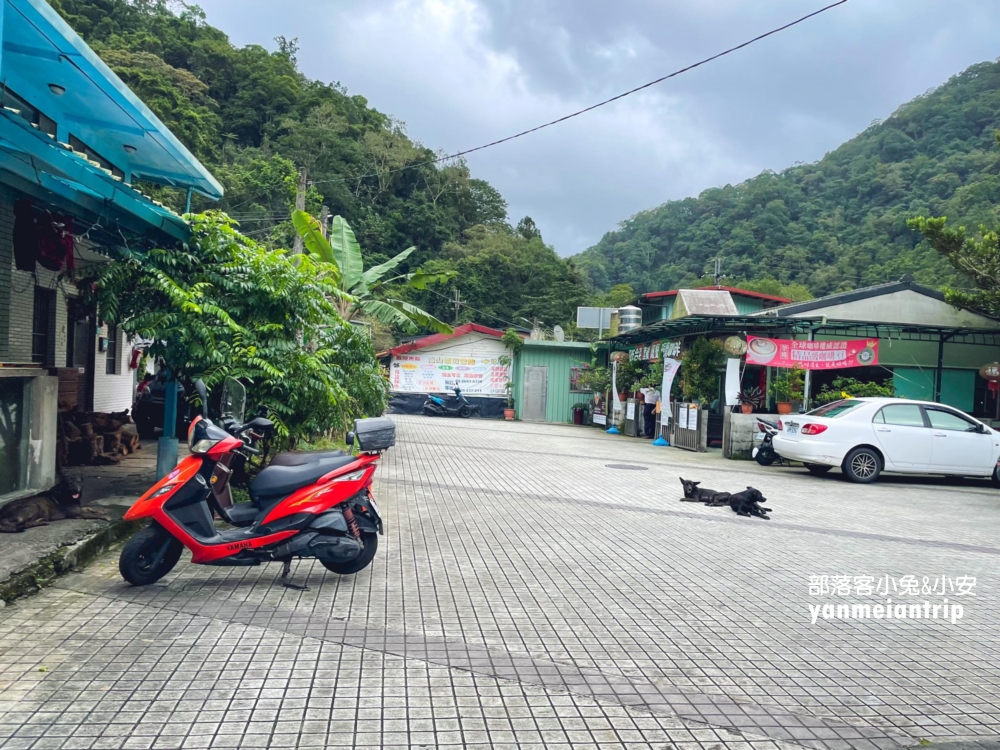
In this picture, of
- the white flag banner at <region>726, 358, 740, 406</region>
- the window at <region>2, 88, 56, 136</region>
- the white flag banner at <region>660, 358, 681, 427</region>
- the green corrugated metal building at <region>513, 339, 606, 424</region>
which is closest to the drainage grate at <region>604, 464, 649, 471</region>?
the white flag banner at <region>726, 358, 740, 406</region>

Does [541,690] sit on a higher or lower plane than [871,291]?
lower

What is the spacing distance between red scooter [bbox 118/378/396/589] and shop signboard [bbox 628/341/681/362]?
46.5 ft

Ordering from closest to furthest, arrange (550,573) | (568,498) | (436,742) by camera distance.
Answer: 1. (436,742)
2. (550,573)
3. (568,498)

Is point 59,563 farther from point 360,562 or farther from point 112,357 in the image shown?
point 112,357

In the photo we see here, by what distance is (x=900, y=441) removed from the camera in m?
12.4

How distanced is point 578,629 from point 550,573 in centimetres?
140

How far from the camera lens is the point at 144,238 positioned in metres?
7.99

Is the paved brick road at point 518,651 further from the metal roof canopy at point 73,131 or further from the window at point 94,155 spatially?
the window at point 94,155

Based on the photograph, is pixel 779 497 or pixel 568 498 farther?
pixel 779 497

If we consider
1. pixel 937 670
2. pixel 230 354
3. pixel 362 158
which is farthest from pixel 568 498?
pixel 362 158

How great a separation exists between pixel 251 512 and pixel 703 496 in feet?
20.7

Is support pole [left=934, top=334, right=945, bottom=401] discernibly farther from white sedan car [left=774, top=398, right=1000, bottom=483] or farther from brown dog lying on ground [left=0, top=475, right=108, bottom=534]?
brown dog lying on ground [left=0, top=475, right=108, bottom=534]

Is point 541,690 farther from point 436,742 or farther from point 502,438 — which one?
point 502,438

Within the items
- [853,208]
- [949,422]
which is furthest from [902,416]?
[853,208]
